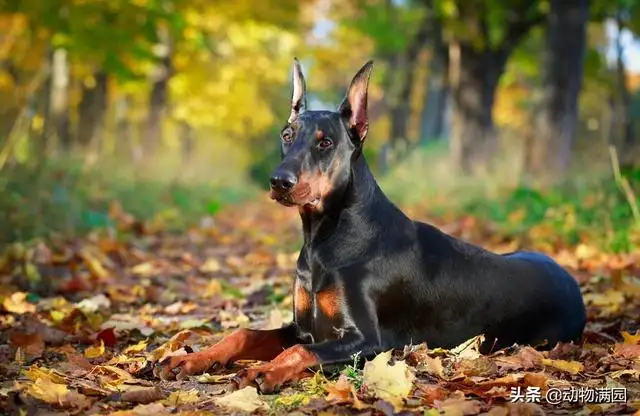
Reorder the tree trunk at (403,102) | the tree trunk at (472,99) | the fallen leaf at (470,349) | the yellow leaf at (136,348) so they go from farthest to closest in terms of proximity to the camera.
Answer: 1. the tree trunk at (403,102)
2. the tree trunk at (472,99)
3. the yellow leaf at (136,348)
4. the fallen leaf at (470,349)

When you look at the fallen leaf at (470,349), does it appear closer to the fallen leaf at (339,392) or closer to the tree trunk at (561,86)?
the fallen leaf at (339,392)

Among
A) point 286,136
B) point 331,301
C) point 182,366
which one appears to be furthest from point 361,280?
point 182,366

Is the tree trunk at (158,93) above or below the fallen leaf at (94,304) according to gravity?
above

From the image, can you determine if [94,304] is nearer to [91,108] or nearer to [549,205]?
[549,205]

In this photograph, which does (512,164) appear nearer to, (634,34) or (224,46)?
(634,34)

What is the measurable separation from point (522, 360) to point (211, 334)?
1.89 m

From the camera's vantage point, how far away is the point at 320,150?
435 cm

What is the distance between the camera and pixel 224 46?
29078mm

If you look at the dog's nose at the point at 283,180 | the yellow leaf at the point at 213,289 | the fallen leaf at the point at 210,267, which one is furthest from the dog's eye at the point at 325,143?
the fallen leaf at the point at 210,267

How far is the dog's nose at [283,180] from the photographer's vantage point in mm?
4098

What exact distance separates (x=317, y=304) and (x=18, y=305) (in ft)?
8.14

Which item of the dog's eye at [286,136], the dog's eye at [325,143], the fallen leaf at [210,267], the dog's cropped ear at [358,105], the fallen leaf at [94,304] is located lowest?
the fallen leaf at [210,267]

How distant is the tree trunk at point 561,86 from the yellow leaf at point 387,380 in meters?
11.9

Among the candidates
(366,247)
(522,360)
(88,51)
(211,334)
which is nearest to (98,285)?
(211,334)
